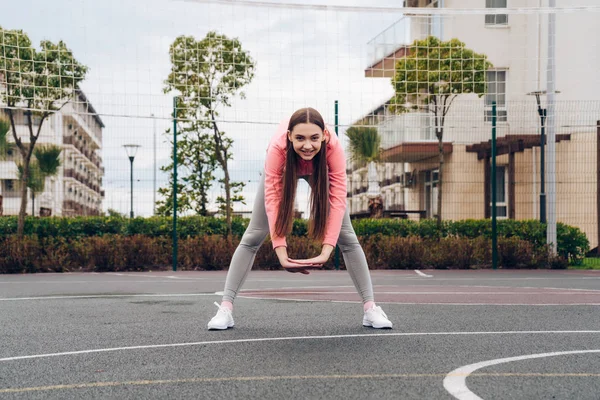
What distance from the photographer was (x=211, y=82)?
1655 cm

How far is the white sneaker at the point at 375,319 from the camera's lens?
591cm

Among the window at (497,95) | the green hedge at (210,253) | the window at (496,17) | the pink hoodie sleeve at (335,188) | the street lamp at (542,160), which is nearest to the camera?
the pink hoodie sleeve at (335,188)

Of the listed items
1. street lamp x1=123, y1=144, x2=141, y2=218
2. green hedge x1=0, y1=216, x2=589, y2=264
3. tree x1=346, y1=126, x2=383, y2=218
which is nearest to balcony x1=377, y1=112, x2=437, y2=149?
tree x1=346, y1=126, x2=383, y2=218

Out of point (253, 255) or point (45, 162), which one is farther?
point (45, 162)

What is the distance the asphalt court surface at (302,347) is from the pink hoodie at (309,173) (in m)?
0.73

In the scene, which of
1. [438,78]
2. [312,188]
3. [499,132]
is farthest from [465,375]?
[499,132]

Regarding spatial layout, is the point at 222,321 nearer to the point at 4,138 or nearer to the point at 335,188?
the point at 335,188

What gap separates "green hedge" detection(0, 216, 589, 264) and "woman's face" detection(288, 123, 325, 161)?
466 inches

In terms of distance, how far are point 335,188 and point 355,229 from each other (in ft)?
38.4

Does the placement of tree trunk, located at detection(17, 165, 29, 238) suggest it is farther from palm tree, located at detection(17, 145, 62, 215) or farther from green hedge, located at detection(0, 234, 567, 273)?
palm tree, located at detection(17, 145, 62, 215)

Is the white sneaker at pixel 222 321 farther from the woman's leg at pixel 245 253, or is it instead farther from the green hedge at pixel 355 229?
the green hedge at pixel 355 229

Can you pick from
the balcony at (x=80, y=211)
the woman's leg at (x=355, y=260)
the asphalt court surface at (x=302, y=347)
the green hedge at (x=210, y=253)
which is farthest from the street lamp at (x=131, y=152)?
the woman's leg at (x=355, y=260)

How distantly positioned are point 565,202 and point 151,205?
905 cm

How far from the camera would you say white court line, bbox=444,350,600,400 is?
3.63 m
